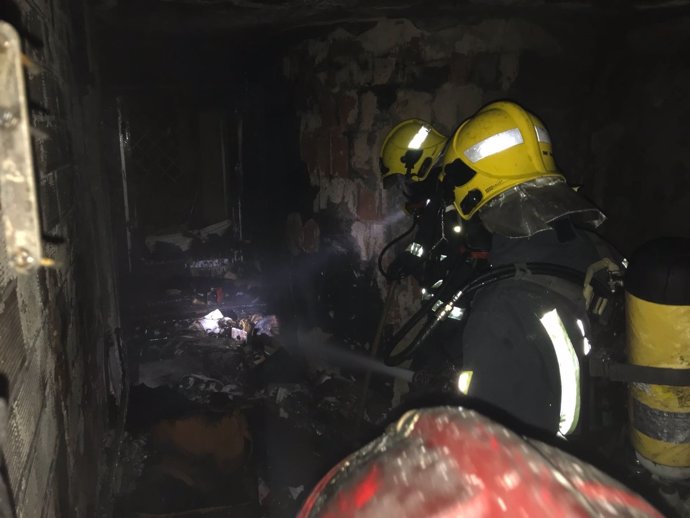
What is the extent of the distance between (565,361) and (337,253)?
2580mm

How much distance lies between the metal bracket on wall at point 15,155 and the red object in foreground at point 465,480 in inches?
25.4

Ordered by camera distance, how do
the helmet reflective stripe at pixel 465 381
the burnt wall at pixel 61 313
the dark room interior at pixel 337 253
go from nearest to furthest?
1. the burnt wall at pixel 61 313
2. the dark room interior at pixel 337 253
3. the helmet reflective stripe at pixel 465 381

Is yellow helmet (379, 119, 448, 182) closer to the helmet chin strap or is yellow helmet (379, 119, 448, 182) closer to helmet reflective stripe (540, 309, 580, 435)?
the helmet chin strap

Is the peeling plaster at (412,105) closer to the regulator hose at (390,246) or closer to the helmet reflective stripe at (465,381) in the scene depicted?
the regulator hose at (390,246)

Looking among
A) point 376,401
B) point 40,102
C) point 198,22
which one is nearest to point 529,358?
point 40,102

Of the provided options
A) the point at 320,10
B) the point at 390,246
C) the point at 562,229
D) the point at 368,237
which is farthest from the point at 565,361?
the point at 320,10

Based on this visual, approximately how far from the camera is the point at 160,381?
466cm

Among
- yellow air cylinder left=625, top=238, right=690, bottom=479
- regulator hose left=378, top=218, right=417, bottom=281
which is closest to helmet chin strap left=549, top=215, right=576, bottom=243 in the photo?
yellow air cylinder left=625, top=238, right=690, bottom=479

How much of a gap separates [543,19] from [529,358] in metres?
2.67

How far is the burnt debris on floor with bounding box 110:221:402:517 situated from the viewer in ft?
11.0

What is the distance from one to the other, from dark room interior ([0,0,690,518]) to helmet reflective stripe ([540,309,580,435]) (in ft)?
0.03

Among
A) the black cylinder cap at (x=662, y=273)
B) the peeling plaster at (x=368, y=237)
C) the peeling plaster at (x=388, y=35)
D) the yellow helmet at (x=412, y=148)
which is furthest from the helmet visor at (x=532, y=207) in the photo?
the peeling plaster at (x=388, y=35)

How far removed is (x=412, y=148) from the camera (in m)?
3.39

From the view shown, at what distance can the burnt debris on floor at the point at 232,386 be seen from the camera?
335 cm
